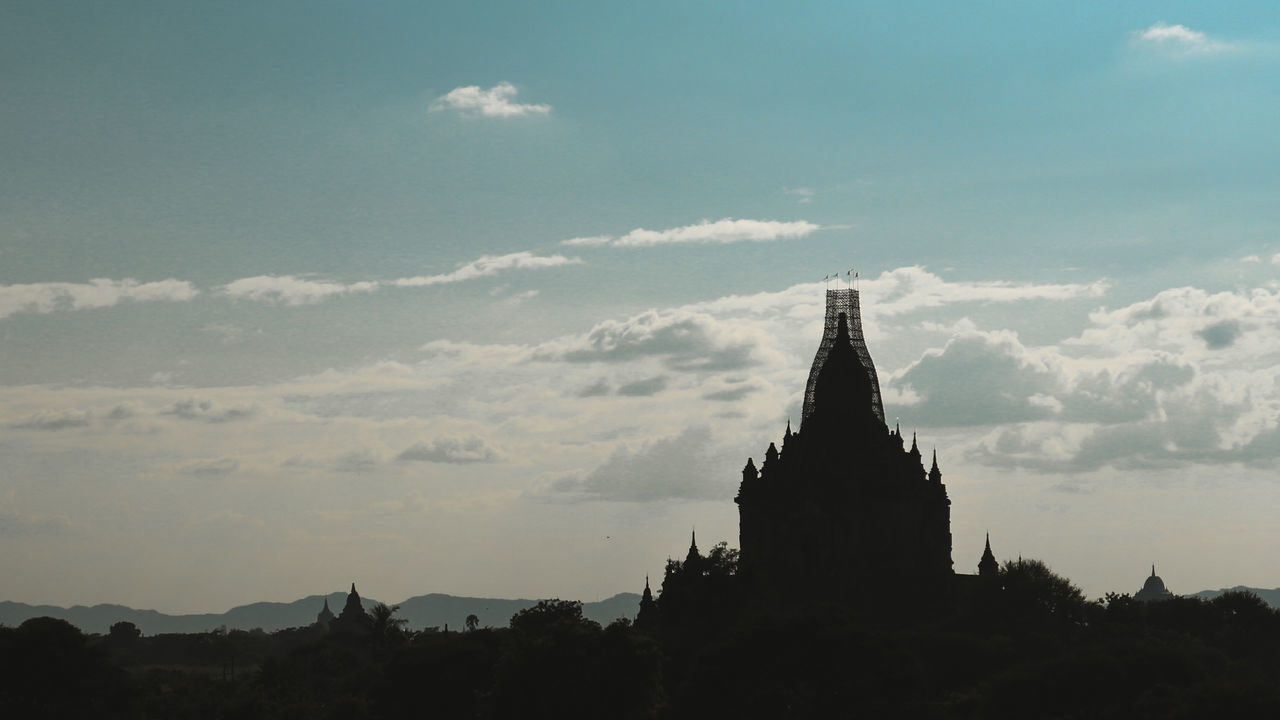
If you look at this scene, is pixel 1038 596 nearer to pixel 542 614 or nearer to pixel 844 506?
pixel 844 506

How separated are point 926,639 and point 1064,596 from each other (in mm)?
22580

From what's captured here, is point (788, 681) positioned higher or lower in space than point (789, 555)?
lower

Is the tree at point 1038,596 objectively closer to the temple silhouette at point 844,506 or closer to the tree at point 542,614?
the temple silhouette at point 844,506

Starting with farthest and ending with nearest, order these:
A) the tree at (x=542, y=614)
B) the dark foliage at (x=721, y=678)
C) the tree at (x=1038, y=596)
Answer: the tree at (x=1038, y=596)
the tree at (x=542, y=614)
the dark foliage at (x=721, y=678)

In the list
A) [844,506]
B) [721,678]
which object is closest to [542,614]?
[844,506]

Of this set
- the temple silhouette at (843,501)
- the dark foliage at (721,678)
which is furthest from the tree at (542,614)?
the temple silhouette at (843,501)

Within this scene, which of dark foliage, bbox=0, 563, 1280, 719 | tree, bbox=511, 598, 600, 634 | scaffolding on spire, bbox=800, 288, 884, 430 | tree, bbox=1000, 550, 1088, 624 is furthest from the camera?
scaffolding on spire, bbox=800, 288, 884, 430

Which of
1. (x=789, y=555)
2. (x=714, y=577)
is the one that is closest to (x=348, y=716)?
(x=714, y=577)

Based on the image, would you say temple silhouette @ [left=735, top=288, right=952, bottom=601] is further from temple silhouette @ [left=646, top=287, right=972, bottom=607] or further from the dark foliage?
the dark foliage

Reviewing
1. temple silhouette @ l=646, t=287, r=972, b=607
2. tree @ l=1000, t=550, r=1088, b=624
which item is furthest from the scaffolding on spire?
tree @ l=1000, t=550, r=1088, b=624

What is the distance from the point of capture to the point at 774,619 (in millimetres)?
98500

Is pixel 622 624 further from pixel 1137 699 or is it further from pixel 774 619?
Result: pixel 1137 699

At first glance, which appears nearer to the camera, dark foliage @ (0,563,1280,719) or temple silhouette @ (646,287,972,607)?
dark foliage @ (0,563,1280,719)

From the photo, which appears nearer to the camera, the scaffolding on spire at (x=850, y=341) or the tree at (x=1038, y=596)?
the tree at (x=1038, y=596)
